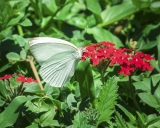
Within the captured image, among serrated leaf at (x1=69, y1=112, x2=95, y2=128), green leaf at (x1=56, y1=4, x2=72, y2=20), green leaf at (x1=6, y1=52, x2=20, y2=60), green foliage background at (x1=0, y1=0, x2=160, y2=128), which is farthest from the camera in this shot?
green leaf at (x1=56, y1=4, x2=72, y2=20)

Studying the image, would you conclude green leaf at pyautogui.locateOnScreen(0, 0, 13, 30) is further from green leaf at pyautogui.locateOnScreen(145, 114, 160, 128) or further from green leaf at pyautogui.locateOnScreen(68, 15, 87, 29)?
green leaf at pyautogui.locateOnScreen(145, 114, 160, 128)

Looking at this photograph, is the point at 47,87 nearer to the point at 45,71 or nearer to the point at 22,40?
the point at 45,71

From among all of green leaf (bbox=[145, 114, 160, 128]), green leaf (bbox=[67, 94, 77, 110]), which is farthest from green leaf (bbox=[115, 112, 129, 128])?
green leaf (bbox=[67, 94, 77, 110])

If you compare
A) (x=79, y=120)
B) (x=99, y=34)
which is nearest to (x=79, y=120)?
(x=79, y=120)

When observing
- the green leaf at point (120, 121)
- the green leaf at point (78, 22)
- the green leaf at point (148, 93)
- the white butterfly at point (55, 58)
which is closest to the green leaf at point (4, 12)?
the white butterfly at point (55, 58)

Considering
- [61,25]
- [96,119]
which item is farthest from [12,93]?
[61,25]

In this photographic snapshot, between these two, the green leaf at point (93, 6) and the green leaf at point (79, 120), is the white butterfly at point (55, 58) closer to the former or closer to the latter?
the green leaf at point (79, 120)
